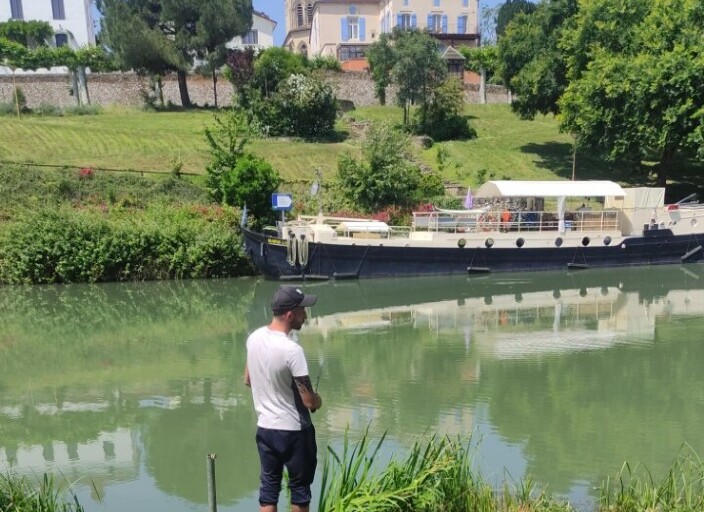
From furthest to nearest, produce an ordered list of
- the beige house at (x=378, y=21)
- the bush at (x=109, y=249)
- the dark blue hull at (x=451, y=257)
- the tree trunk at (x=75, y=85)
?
the beige house at (x=378, y=21), the tree trunk at (x=75, y=85), the dark blue hull at (x=451, y=257), the bush at (x=109, y=249)

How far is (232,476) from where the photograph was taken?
19.1ft

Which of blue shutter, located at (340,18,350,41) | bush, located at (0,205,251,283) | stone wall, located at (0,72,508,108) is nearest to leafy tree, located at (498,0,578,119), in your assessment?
stone wall, located at (0,72,508,108)

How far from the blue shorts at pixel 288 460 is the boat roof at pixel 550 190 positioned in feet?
52.8

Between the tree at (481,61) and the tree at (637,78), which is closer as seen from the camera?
the tree at (637,78)

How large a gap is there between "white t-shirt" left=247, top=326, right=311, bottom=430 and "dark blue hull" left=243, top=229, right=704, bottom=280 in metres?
13.3

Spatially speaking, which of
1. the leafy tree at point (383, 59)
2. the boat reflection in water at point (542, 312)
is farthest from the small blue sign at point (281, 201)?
the leafy tree at point (383, 59)

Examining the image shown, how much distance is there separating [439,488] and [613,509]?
4.31 feet

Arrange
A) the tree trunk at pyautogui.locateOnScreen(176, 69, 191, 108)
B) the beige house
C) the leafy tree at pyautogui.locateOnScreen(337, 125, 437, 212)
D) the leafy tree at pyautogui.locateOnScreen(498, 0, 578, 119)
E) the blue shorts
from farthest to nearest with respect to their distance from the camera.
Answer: the beige house < the tree trunk at pyautogui.locateOnScreen(176, 69, 191, 108) < the leafy tree at pyautogui.locateOnScreen(498, 0, 578, 119) < the leafy tree at pyautogui.locateOnScreen(337, 125, 437, 212) < the blue shorts

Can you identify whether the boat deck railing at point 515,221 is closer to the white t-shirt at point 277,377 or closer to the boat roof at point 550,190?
the boat roof at point 550,190

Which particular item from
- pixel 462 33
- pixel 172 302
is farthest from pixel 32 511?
pixel 462 33

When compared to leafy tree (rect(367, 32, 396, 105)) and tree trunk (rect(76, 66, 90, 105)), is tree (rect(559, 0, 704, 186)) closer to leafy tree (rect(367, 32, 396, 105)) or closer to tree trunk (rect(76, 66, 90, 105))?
leafy tree (rect(367, 32, 396, 105))

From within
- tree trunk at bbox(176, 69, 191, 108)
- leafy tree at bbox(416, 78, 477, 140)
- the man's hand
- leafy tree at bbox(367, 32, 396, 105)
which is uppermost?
leafy tree at bbox(367, 32, 396, 105)

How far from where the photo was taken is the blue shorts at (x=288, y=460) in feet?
12.0

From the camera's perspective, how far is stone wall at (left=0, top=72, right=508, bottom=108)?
1463 inches
